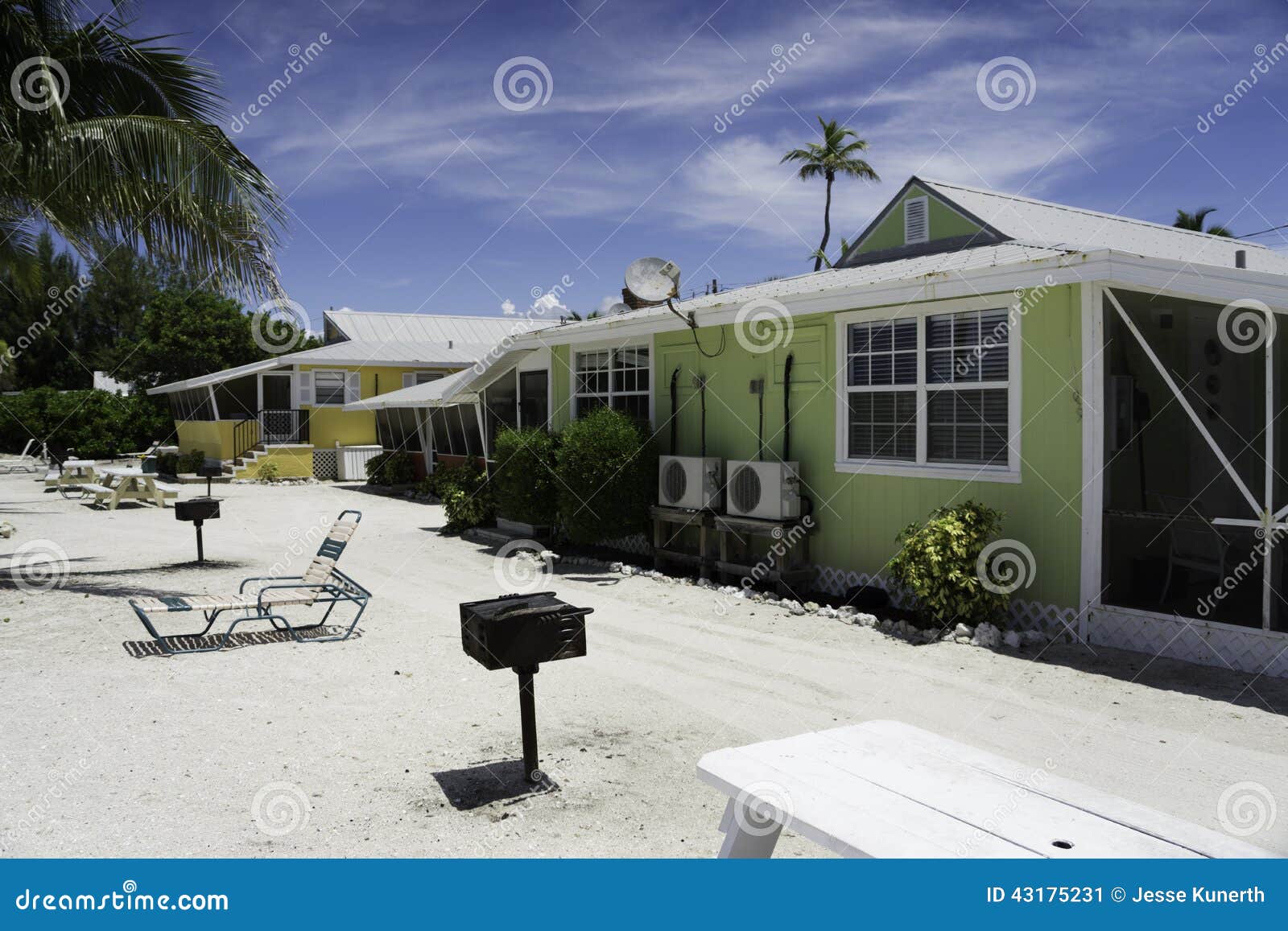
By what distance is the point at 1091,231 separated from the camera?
15.0 metres

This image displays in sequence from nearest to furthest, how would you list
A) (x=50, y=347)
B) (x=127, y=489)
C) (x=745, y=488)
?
(x=745, y=488)
(x=127, y=489)
(x=50, y=347)

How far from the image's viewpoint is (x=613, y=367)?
45.1ft

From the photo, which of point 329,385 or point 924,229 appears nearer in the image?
point 924,229

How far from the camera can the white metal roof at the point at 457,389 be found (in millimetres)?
16406

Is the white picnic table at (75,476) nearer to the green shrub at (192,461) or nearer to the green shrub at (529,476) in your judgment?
the green shrub at (192,461)

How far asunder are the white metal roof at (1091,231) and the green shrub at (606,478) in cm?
604

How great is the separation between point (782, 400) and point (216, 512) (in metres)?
7.27

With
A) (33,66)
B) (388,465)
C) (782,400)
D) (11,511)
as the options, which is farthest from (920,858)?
(388,465)

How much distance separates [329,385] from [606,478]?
20840 mm

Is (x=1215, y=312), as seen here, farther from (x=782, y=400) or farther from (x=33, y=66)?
(x=33, y=66)

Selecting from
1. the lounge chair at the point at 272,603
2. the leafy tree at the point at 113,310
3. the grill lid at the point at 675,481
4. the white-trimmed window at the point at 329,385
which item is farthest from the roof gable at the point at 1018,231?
the leafy tree at the point at 113,310

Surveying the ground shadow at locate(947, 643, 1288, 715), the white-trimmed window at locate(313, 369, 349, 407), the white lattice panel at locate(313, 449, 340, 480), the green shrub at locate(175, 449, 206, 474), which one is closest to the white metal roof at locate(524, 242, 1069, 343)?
the ground shadow at locate(947, 643, 1288, 715)

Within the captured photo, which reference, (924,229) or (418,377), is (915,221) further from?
(418,377)

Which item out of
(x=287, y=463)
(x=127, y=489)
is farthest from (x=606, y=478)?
(x=287, y=463)
